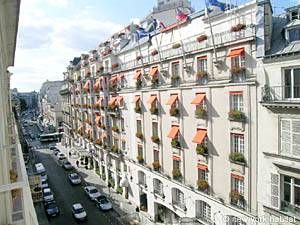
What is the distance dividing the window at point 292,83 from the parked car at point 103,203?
31.7 meters

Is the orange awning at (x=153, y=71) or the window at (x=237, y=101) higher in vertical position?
the orange awning at (x=153, y=71)

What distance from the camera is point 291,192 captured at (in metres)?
23.8

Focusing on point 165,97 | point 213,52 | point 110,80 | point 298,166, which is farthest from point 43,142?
point 298,166

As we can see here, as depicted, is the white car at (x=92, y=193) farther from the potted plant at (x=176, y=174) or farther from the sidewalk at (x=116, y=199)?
the potted plant at (x=176, y=174)

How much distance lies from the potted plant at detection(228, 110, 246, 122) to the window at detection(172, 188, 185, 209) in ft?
39.1

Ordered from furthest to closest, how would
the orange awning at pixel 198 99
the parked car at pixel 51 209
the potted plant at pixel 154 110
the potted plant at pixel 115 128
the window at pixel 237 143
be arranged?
the potted plant at pixel 115 128 → the parked car at pixel 51 209 → the potted plant at pixel 154 110 → the orange awning at pixel 198 99 → the window at pixel 237 143

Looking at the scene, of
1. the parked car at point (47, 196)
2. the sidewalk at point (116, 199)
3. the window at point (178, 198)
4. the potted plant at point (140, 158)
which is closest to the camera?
the window at point (178, 198)

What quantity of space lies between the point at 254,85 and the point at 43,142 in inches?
3965

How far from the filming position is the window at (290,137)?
23.2 m

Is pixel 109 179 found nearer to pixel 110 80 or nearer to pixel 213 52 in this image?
pixel 110 80

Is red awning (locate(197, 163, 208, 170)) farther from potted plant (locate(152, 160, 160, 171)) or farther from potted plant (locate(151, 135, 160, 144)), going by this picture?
potted plant (locate(151, 135, 160, 144))

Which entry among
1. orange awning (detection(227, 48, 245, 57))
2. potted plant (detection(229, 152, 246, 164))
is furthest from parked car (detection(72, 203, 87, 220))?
orange awning (detection(227, 48, 245, 57))

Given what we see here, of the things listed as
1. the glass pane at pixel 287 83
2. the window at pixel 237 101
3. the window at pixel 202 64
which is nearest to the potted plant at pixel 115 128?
the window at pixel 202 64

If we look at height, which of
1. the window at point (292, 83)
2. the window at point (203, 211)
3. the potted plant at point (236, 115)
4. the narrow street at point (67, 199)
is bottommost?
the narrow street at point (67, 199)
